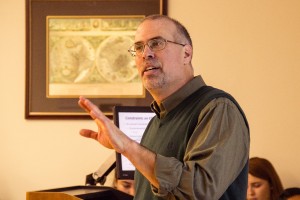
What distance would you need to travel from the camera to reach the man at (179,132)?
1.01m

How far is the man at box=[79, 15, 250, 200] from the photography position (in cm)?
101

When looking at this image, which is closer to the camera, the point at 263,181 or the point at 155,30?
the point at 155,30

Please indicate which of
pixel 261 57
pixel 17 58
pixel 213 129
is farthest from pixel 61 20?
pixel 213 129

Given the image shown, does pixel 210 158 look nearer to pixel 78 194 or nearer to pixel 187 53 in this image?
pixel 187 53

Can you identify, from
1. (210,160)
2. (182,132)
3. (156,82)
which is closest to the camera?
(210,160)

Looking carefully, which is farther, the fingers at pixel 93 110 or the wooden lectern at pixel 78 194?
the wooden lectern at pixel 78 194

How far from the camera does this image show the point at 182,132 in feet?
3.87

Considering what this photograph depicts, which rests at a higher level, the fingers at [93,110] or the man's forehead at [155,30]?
the man's forehead at [155,30]

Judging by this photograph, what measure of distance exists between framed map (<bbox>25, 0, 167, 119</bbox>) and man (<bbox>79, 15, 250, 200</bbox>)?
1303 mm

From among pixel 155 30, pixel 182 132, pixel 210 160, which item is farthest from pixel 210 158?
pixel 155 30

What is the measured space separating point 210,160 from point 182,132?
0.18 m

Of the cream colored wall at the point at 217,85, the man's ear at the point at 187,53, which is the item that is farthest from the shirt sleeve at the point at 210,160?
the cream colored wall at the point at 217,85

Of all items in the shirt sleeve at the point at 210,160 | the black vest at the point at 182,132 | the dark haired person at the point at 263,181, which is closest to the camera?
the shirt sleeve at the point at 210,160

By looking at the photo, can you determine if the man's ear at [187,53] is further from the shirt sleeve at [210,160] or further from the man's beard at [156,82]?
the shirt sleeve at [210,160]
